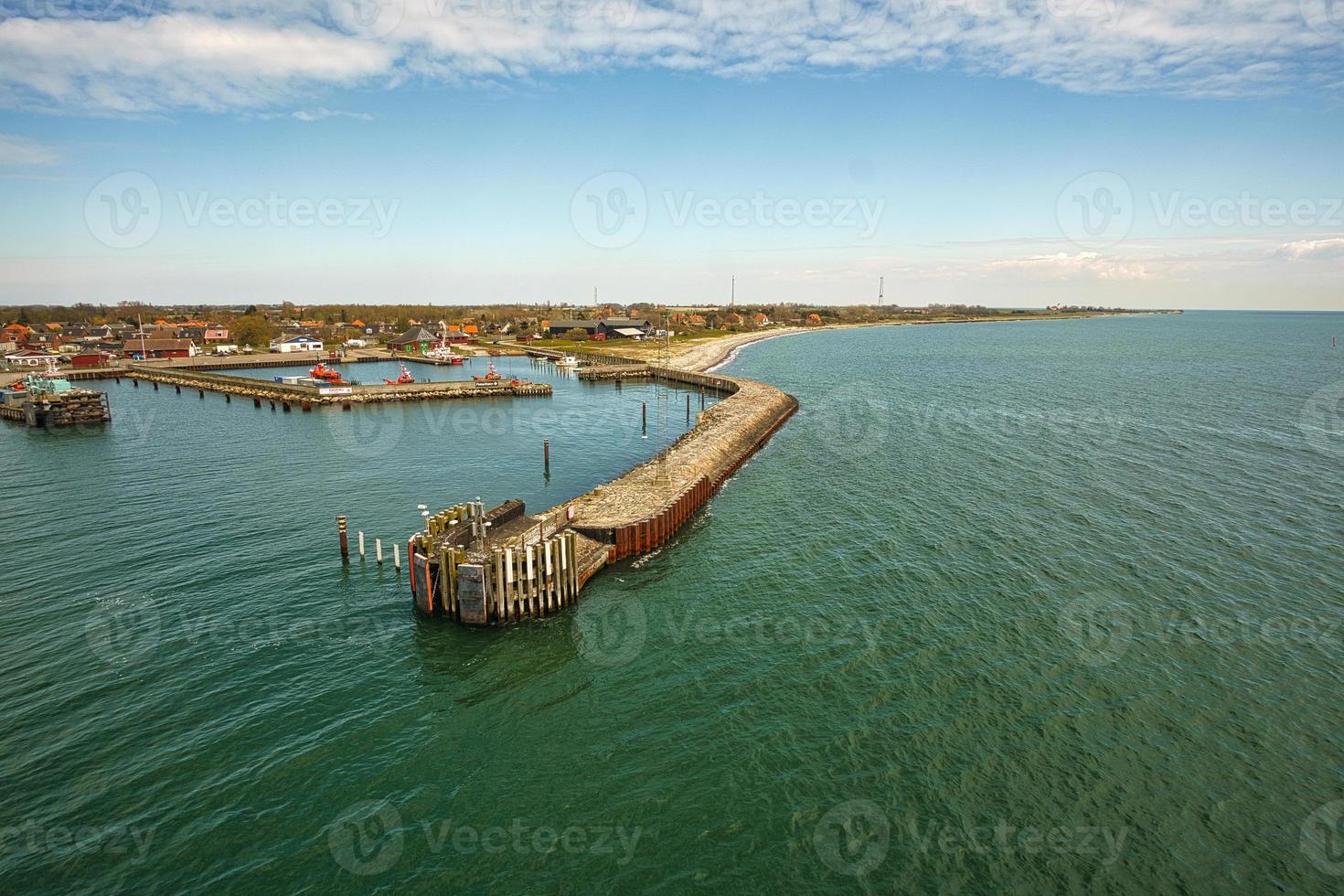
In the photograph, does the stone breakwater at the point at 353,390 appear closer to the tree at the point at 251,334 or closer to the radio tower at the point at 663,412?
the radio tower at the point at 663,412

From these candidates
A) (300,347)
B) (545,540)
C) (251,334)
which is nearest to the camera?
(545,540)

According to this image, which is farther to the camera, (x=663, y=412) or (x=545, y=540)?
(x=663, y=412)

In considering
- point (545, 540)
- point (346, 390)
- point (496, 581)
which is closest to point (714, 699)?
point (496, 581)

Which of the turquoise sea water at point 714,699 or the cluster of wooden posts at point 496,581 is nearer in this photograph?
the turquoise sea water at point 714,699

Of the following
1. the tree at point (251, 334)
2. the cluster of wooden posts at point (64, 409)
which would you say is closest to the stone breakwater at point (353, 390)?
the cluster of wooden posts at point (64, 409)

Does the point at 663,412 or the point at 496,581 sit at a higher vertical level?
the point at 663,412

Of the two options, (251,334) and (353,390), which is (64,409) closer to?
(353,390)
